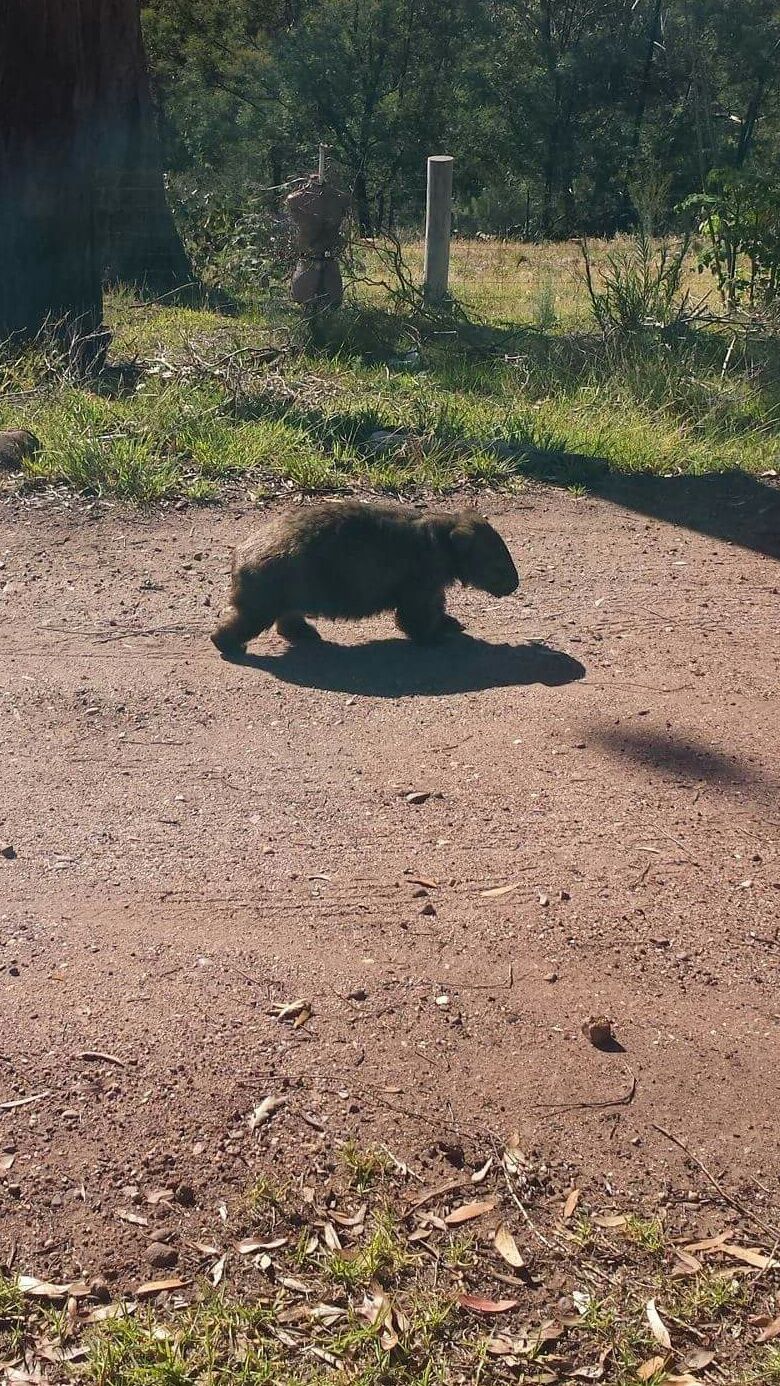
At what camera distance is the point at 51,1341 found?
304 cm

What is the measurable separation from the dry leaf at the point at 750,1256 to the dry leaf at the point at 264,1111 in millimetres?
1218

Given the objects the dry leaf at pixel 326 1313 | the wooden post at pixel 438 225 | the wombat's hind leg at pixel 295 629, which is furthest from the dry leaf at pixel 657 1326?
the wooden post at pixel 438 225

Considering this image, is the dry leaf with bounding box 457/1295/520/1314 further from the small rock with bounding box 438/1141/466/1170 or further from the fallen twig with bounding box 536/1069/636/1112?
the fallen twig with bounding box 536/1069/636/1112

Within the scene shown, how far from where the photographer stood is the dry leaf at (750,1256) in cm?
326

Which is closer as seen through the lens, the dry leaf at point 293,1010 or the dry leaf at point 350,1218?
the dry leaf at point 350,1218

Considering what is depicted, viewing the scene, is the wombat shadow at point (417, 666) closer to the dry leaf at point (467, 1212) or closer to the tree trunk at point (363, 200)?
the dry leaf at point (467, 1212)

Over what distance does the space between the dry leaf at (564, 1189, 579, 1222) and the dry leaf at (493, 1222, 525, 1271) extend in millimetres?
156

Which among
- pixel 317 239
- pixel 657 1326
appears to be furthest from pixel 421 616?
pixel 317 239

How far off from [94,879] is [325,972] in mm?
1012

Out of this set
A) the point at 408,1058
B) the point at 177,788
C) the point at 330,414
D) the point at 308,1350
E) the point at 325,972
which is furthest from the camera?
the point at 330,414

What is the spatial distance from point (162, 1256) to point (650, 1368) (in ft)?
3.84

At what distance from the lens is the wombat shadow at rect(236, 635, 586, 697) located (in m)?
6.46

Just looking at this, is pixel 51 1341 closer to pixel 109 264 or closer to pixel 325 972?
pixel 325 972

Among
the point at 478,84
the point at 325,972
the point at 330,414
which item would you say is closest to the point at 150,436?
the point at 330,414
